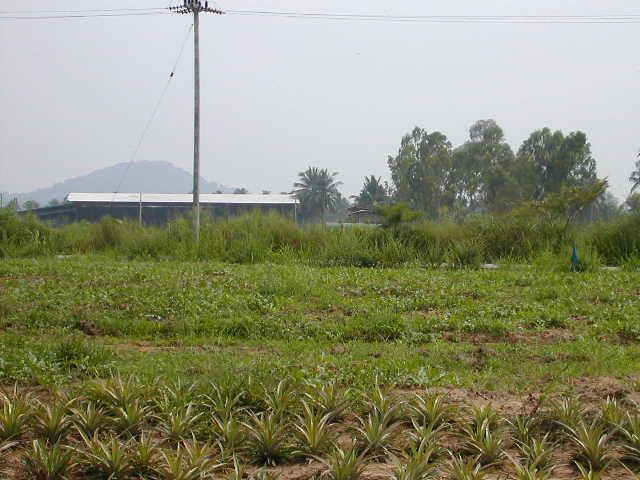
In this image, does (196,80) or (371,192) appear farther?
(371,192)

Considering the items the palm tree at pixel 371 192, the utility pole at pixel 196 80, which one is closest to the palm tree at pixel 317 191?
the palm tree at pixel 371 192

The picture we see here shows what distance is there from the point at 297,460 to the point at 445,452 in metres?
0.88

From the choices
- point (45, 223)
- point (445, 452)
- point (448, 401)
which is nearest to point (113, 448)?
point (445, 452)

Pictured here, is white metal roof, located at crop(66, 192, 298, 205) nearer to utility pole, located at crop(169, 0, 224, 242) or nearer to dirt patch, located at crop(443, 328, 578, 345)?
utility pole, located at crop(169, 0, 224, 242)

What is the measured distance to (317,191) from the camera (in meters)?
61.5

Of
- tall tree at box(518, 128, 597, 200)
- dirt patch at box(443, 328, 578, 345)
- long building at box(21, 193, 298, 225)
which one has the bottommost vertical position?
dirt patch at box(443, 328, 578, 345)

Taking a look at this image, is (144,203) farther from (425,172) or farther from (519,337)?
(519,337)

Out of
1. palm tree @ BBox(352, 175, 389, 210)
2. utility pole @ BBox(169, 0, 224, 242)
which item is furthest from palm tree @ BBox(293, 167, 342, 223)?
utility pole @ BBox(169, 0, 224, 242)

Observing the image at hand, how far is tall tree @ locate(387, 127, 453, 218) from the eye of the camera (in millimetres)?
40656

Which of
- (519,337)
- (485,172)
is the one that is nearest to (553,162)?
(485,172)

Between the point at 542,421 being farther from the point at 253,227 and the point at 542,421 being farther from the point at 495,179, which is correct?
the point at 495,179

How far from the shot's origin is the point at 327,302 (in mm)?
9273

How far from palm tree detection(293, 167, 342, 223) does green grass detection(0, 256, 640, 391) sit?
48.1m

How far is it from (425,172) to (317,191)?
21728 millimetres
